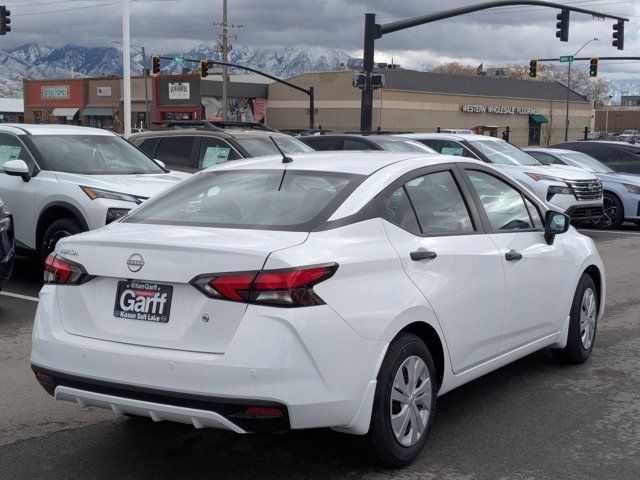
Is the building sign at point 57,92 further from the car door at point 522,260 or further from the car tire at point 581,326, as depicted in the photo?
the car door at point 522,260

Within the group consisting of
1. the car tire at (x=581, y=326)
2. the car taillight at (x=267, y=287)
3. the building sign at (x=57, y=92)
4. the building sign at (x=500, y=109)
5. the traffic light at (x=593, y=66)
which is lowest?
the car tire at (x=581, y=326)

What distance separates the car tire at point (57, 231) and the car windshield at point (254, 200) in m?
4.45

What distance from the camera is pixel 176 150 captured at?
13305 millimetres

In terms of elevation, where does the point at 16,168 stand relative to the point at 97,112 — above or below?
below

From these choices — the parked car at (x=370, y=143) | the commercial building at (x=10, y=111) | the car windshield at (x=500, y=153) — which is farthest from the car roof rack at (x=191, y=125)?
the commercial building at (x=10, y=111)

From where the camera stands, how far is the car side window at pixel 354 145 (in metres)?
15.6

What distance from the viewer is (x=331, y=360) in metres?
3.93

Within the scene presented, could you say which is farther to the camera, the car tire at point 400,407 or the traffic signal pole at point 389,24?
the traffic signal pole at point 389,24

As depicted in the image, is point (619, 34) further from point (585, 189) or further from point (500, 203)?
point (500, 203)

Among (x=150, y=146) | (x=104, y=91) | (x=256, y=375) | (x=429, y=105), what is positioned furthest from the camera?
(x=104, y=91)

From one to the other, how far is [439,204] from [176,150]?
8743 mm

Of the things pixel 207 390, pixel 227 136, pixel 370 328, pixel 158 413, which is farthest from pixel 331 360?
pixel 227 136

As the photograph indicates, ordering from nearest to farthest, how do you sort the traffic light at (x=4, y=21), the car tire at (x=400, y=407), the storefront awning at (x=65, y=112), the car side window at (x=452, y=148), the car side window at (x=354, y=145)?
the car tire at (x=400, y=407), the car side window at (x=354, y=145), the car side window at (x=452, y=148), the traffic light at (x=4, y=21), the storefront awning at (x=65, y=112)

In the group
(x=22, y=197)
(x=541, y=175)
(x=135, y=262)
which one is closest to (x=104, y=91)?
(x=541, y=175)
